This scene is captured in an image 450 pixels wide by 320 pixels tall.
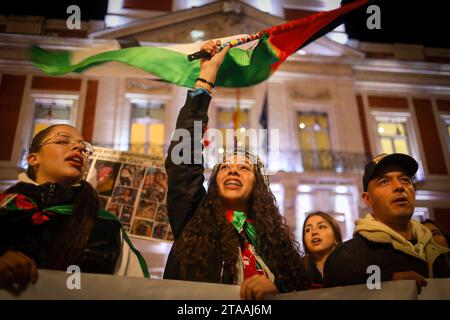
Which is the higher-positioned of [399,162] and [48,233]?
[399,162]

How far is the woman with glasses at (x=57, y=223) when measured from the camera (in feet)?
5.65

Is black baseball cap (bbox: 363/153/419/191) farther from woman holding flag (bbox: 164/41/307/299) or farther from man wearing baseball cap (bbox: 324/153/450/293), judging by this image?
woman holding flag (bbox: 164/41/307/299)

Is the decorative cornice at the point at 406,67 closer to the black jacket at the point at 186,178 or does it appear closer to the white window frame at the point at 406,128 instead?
the white window frame at the point at 406,128

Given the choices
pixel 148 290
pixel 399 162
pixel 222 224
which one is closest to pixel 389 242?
pixel 399 162

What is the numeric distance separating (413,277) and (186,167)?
1225 millimetres

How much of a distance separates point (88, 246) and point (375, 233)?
1.43m

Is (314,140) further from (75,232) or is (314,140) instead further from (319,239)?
(75,232)

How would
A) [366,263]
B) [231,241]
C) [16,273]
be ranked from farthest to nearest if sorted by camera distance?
[231,241], [366,263], [16,273]

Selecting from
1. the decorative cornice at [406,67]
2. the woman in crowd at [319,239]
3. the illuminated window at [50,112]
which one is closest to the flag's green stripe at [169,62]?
the woman in crowd at [319,239]

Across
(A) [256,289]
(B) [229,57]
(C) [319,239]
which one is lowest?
(A) [256,289]

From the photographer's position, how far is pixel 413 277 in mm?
1794

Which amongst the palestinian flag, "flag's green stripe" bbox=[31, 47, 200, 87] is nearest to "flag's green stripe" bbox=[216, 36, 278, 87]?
the palestinian flag

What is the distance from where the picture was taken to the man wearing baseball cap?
1.98 meters

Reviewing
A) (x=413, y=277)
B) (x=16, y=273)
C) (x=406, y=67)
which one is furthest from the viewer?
(x=406, y=67)
